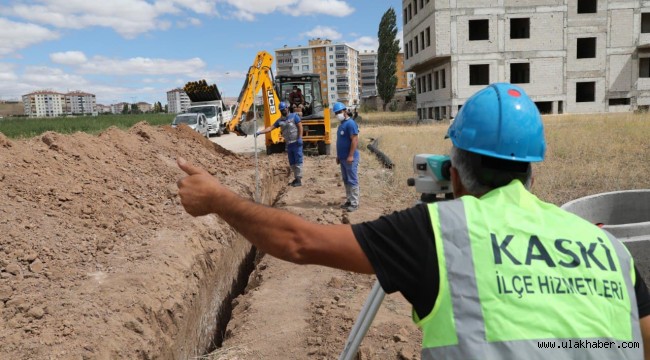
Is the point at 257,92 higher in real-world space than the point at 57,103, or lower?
lower

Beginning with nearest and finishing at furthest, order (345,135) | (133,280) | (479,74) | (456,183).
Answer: (456,183) → (133,280) → (345,135) → (479,74)

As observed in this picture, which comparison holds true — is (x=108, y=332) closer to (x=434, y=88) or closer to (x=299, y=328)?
(x=299, y=328)

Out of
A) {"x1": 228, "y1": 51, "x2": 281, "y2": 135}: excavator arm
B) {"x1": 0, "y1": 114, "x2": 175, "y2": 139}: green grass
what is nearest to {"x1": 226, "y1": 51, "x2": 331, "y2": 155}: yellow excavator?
{"x1": 228, "y1": 51, "x2": 281, "y2": 135}: excavator arm

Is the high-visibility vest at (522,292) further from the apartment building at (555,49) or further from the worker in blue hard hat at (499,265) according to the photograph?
the apartment building at (555,49)

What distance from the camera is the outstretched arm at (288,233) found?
1312mm

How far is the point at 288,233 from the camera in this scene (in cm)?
137

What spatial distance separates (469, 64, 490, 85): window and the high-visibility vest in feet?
104

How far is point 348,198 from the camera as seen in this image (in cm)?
837

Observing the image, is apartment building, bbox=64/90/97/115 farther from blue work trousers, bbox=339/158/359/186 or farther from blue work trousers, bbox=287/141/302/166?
blue work trousers, bbox=339/158/359/186

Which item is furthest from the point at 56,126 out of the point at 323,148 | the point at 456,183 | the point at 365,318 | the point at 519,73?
the point at 456,183

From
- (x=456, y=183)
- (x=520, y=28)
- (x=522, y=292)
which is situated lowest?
(x=522, y=292)

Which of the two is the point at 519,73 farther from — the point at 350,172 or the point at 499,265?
the point at 499,265

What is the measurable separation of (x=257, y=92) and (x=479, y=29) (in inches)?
909

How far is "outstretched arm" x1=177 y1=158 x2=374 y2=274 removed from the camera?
4.30 feet
